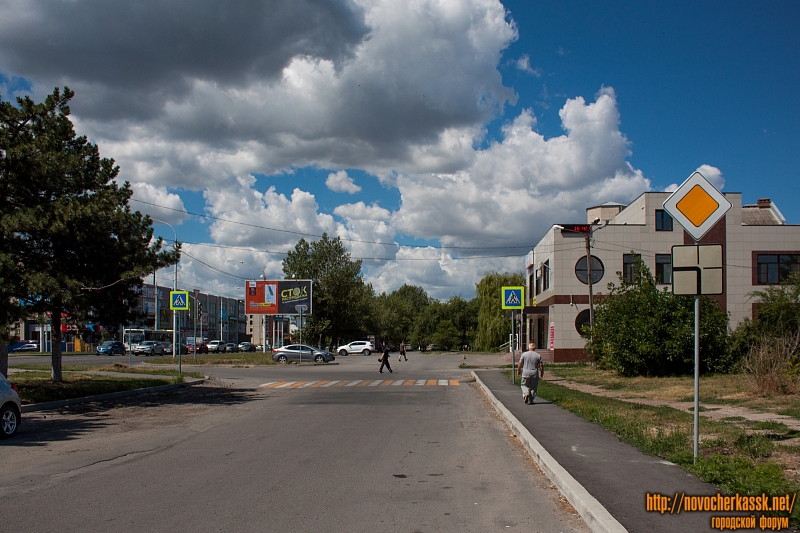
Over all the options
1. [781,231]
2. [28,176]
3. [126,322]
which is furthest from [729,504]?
[781,231]

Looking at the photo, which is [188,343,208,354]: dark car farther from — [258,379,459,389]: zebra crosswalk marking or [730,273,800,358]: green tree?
[730,273,800,358]: green tree

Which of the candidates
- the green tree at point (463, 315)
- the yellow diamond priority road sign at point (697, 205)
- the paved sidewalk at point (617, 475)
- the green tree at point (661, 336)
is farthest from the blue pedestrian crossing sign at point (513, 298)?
the green tree at point (463, 315)

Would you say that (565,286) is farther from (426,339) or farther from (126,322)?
(426,339)

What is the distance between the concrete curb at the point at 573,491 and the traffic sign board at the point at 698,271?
2.88 m

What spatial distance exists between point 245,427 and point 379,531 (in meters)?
7.88

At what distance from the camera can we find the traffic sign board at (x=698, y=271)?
8289mm

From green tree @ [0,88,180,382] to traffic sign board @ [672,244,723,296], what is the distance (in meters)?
14.4

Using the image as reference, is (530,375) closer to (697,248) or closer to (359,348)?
(697,248)

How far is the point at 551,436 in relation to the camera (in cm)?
1073

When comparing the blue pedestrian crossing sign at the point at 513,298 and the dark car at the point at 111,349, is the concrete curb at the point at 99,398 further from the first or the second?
the dark car at the point at 111,349

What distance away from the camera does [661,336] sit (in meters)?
26.9

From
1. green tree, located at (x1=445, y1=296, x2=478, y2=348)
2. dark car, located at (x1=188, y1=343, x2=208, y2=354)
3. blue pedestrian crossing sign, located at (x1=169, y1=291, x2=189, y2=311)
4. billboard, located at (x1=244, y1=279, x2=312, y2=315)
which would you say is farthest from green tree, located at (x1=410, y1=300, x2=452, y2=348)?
blue pedestrian crossing sign, located at (x1=169, y1=291, x2=189, y2=311)

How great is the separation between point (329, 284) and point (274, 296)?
868 cm

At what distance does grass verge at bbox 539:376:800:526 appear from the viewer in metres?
6.66
